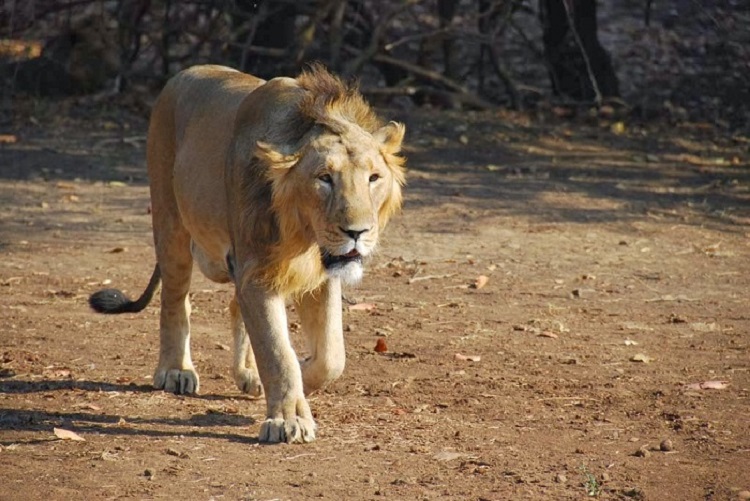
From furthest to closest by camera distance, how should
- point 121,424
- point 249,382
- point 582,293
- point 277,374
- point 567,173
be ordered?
point 567,173 → point 582,293 → point 249,382 → point 121,424 → point 277,374

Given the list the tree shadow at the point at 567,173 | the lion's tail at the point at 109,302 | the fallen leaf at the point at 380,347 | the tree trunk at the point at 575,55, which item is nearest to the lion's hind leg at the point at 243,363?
the lion's tail at the point at 109,302

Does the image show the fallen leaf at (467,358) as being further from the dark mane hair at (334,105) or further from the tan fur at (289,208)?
the dark mane hair at (334,105)

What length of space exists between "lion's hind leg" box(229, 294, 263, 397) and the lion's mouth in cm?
93

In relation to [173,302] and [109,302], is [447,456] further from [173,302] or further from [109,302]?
[109,302]

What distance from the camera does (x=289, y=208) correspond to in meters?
4.77

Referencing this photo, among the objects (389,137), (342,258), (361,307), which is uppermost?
(389,137)

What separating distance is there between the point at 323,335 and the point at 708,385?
173 centimetres

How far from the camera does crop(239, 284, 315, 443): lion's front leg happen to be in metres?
4.73

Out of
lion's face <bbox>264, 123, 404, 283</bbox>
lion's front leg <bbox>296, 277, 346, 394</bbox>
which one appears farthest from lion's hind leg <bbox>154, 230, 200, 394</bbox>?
lion's face <bbox>264, 123, 404, 283</bbox>

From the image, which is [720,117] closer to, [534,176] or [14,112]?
[534,176]

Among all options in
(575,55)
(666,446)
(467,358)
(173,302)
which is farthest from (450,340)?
(575,55)

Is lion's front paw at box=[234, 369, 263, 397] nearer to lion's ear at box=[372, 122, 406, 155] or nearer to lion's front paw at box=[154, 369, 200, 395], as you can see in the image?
lion's front paw at box=[154, 369, 200, 395]

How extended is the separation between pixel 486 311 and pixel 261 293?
8.35 feet

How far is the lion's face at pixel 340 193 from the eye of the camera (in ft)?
15.0
